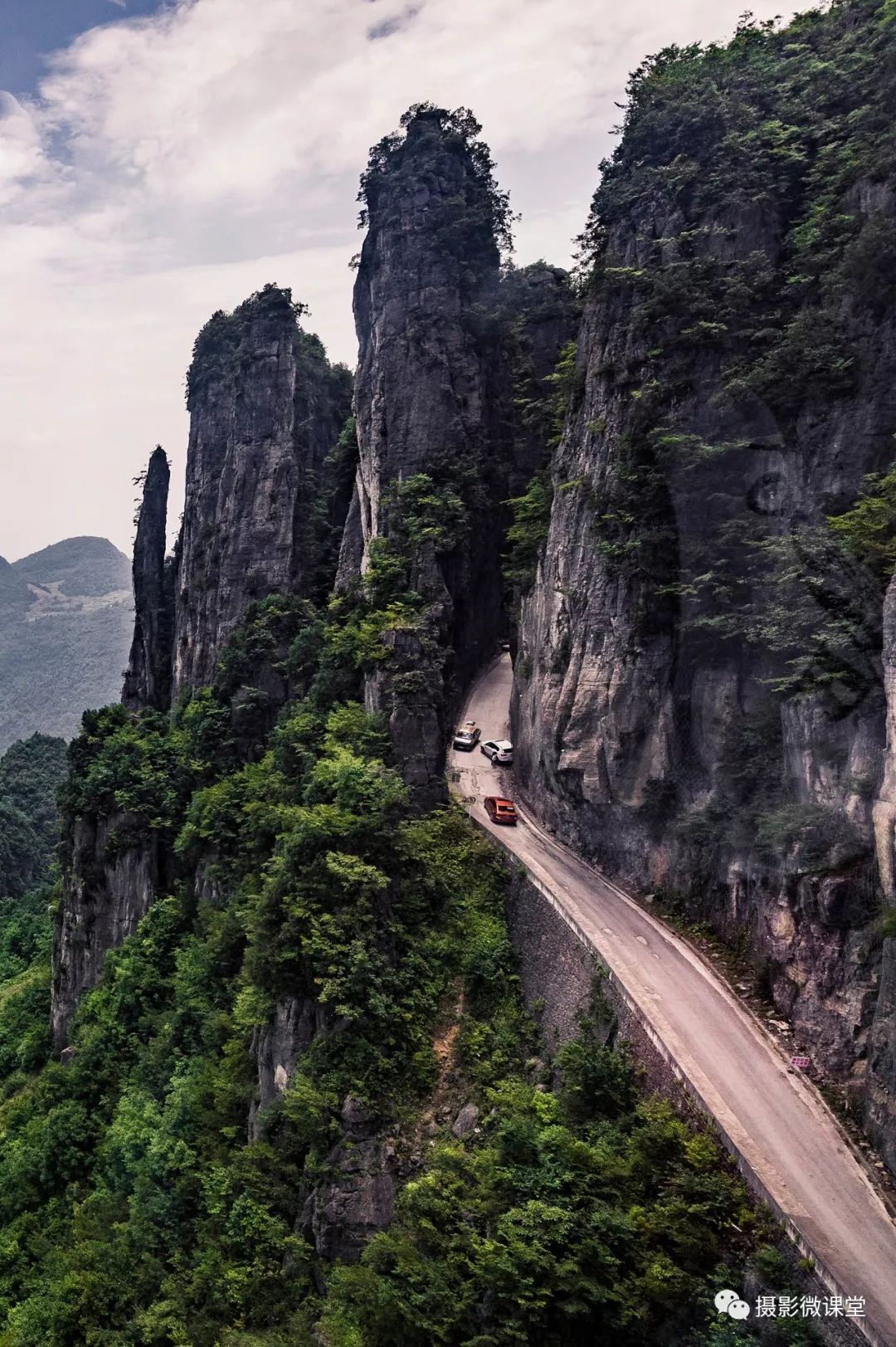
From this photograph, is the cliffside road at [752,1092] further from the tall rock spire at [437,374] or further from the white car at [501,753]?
the tall rock spire at [437,374]

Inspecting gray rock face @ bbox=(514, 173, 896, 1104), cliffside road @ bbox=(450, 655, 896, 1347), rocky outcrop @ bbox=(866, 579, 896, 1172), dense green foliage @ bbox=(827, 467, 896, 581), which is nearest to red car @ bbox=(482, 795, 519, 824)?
gray rock face @ bbox=(514, 173, 896, 1104)

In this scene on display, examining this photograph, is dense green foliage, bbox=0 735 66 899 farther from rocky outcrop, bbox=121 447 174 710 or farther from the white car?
the white car

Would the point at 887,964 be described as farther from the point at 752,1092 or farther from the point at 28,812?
the point at 28,812

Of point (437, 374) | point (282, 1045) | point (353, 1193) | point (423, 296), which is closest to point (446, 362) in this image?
point (437, 374)

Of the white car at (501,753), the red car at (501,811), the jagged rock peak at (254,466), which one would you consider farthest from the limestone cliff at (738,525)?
the jagged rock peak at (254,466)

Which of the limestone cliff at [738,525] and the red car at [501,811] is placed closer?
the limestone cliff at [738,525]

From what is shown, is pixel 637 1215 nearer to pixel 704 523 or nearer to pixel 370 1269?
pixel 370 1269

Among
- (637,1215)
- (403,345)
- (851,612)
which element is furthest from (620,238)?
(637,1215)
